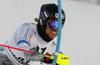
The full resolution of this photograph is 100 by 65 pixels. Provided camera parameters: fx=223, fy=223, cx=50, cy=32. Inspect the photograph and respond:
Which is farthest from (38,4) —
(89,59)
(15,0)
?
(89,59)

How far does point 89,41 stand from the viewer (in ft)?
19.0

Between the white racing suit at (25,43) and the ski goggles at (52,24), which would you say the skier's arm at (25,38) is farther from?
the ski goggles at (52,24)

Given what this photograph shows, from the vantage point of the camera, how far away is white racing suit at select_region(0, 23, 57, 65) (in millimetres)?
2408

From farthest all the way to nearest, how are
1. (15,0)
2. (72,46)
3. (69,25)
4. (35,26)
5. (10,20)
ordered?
1. (15,0)
2. (69,25)
3. (10,20)
4. (72,46)
5. (35,26)

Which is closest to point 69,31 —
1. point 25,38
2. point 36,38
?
point 36,38

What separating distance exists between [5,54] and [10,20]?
12.0 ft

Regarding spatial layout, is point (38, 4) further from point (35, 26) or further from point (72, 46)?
point (35, 26)

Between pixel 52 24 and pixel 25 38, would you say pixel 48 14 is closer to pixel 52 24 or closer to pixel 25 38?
pixel 52 24

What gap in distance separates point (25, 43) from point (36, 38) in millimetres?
304

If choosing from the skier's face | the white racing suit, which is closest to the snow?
the white racing suit

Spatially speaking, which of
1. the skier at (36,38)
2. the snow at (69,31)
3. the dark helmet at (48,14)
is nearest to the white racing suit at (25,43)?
the skier at (36,38)

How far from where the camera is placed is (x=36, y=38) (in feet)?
8.72

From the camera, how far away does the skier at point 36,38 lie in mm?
2414

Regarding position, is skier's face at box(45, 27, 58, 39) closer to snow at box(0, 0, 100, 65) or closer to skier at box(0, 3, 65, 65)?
skier at box(0, 3, 65, 65)
